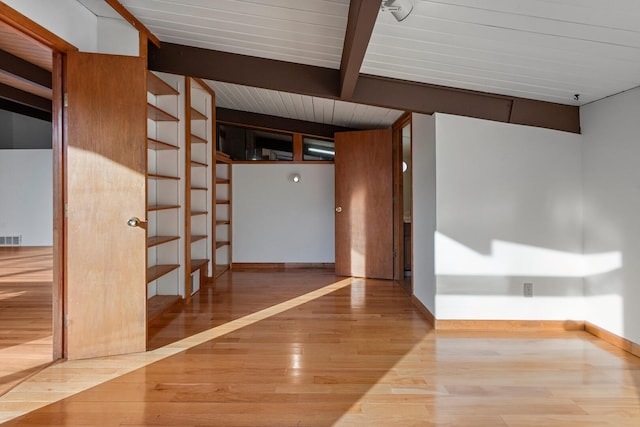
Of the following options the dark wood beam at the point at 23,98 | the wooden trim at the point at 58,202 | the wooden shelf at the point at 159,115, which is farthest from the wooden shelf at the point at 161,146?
the dark wood beam at the point at 23,98

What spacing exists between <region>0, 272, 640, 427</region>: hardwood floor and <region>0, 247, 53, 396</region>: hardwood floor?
210mm

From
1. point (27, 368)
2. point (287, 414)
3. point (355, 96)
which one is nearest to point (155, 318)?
point (27, 368)

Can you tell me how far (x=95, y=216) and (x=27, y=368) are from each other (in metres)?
1.04

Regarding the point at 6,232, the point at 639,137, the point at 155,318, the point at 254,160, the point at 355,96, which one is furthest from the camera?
the point at 6,232

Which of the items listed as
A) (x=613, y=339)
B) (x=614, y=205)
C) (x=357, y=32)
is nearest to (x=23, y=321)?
(x=357, y=32)

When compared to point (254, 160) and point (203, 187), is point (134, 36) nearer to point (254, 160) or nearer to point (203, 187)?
point (203, 187)

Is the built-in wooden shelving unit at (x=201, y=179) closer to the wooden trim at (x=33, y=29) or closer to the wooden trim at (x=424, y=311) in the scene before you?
the wooden trim at (x=33, y=29)

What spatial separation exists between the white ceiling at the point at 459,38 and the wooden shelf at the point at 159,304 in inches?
88.7

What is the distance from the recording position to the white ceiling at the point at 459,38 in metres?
2.24

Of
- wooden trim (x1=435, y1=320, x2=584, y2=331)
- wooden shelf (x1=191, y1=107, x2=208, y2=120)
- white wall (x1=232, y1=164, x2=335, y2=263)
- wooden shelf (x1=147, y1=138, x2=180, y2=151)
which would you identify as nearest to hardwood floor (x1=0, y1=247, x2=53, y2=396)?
wooden shelf (x1=147, y1=138, x2=180, y2=151)

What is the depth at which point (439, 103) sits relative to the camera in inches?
142

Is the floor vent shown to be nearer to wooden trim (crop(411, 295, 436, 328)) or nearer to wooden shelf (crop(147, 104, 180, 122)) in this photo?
wooden shelf (crop(147, 104, 180, 122))

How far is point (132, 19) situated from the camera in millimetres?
3092

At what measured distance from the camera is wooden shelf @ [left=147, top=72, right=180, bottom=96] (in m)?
3.61
